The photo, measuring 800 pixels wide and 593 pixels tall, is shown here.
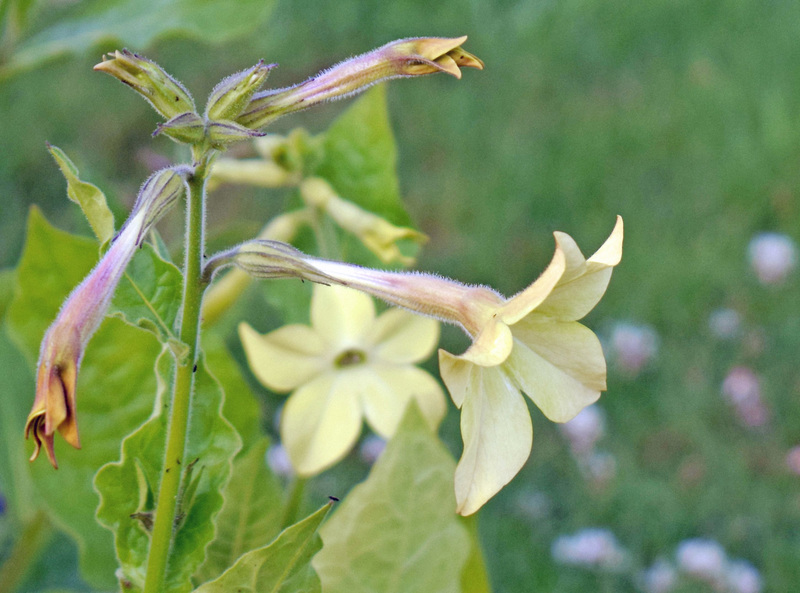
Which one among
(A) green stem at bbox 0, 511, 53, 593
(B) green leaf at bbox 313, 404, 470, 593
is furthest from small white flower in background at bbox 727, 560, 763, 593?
(A) green stem at bbox 0, 511, 53, 593

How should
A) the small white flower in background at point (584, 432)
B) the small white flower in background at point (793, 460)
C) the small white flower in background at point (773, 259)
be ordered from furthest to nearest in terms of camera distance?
the small white flower in background at point (773, 259) → the small white flower in background at point (584, 432) → the small white flower in background at point (793, 460)

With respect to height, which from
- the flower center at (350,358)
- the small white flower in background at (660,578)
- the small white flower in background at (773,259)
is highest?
the flower center at (350,358)

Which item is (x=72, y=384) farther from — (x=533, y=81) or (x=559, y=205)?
(x=533, y=81)

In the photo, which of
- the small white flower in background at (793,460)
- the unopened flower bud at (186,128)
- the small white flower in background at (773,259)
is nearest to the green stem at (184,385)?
the unopened flower bud at (186,128)

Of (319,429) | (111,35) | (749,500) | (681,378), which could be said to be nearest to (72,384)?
(319,429)

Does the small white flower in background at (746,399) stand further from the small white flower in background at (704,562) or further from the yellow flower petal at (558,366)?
the yellow flower petal at (558,366)

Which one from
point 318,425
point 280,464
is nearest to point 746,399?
point 280,464

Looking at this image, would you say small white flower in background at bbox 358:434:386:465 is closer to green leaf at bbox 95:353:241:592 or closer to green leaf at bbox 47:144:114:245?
green leaf at bbox 95:353:241:592
